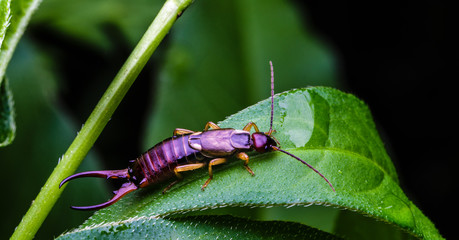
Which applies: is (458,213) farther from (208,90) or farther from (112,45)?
(112,45)

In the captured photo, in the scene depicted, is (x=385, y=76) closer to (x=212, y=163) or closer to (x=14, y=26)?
(x=212, y=163)

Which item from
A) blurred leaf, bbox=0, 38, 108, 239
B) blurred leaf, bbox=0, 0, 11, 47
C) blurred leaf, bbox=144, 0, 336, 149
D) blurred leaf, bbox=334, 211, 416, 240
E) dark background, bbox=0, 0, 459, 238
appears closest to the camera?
blurred leaf, bbox=0, 0, 11, 47

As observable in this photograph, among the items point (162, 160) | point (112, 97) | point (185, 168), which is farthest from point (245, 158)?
point (112, 97)

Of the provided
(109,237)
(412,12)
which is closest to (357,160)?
(109,237)

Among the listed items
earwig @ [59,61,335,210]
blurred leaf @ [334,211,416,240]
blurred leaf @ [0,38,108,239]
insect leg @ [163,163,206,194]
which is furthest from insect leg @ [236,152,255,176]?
blurred leaf @ [0,38,108,239]

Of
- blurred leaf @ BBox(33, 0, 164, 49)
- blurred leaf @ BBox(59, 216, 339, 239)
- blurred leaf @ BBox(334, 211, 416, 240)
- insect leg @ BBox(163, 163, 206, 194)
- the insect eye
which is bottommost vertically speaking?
blurred leaf @ BBox(334, 211, 416, 240)

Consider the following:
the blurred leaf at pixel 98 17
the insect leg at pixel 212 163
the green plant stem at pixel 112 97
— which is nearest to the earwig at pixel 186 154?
the insect leg at pixel 212 163

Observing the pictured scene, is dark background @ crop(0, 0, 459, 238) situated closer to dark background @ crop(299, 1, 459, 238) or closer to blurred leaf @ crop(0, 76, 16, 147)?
dark background @ crop(299, 1, 459, 238)
